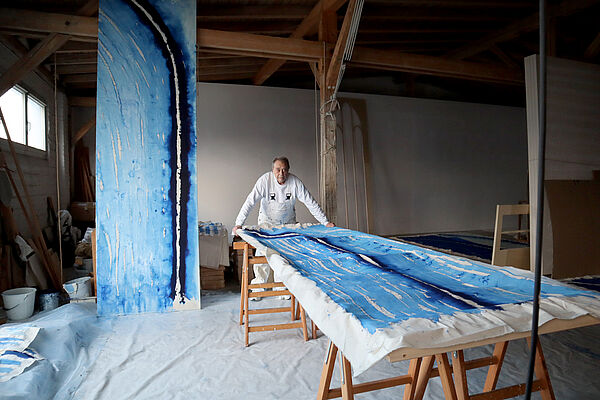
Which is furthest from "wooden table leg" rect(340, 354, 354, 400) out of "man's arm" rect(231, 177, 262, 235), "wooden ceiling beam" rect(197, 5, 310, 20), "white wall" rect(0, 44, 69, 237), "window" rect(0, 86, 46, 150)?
"window" rect(0, 86, 46, 150)

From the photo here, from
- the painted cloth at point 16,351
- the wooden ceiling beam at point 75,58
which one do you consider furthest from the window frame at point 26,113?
the painted cloth at point 16,351

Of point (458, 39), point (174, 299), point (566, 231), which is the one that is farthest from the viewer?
point (458, 39)

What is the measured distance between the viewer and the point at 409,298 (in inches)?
51.9

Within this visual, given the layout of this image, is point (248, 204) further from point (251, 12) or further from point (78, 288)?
point (251, 12)

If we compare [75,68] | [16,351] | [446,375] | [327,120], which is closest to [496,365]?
[446,375]

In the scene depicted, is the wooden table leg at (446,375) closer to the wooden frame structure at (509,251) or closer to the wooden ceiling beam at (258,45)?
the wooden frame structure at (509,251)

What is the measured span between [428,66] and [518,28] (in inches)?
64.0

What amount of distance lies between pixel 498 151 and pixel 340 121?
3542 mm

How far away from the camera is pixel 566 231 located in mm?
3822

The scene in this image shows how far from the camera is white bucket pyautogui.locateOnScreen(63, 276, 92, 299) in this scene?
11.9ft

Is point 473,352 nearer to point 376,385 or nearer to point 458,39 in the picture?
point 376,385

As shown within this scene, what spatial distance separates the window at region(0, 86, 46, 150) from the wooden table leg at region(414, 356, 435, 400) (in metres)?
4.53

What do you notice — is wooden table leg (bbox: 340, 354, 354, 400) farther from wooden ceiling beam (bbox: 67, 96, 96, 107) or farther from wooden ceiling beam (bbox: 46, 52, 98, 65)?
wooden ceiling beam (bbox: 67, 96, 96, 107)

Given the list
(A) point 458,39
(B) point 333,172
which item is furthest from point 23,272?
(A) point 458,39
